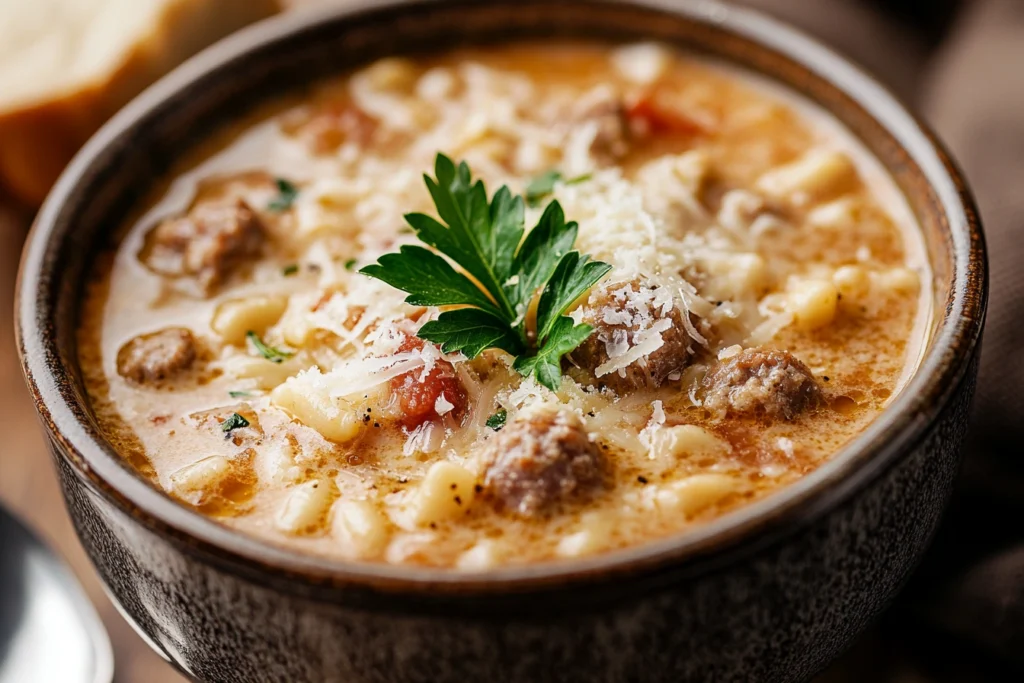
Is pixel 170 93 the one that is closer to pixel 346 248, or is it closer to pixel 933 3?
pixel 346 248

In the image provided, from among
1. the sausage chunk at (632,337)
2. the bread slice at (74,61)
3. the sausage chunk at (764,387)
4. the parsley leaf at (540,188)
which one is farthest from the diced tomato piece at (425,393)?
the bread slice at (74,61)

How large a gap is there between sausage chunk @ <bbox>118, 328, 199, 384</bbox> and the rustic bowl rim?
0.23 meters

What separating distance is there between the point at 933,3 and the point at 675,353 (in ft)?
11.0

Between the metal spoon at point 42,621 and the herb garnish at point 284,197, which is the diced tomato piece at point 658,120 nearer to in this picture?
the herb garnish at point 284,197

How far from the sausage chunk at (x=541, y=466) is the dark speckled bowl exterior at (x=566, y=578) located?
395 millimetres

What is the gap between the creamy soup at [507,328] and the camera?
253 centimetres

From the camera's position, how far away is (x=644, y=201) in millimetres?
3213

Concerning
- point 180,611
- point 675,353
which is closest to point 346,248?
point 675,353

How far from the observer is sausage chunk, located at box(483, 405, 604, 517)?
2.48m

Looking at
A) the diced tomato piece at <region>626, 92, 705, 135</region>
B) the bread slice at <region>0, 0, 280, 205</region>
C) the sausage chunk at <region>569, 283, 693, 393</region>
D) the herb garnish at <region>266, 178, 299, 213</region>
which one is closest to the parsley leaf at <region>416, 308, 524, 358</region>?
the sausage chunk at <region>569, 283, 693, 393</region>

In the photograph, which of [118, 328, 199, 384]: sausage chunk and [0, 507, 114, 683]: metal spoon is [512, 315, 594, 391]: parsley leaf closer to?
[118, 328, 199, 384]: sausage chunk

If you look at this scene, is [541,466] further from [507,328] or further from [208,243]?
[208,243]

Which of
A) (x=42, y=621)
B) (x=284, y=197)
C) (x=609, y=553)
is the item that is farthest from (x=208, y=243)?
(x=609, y=553)

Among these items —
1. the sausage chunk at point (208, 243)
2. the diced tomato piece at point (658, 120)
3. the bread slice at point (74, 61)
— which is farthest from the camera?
the bread slice at point (74, 61)
